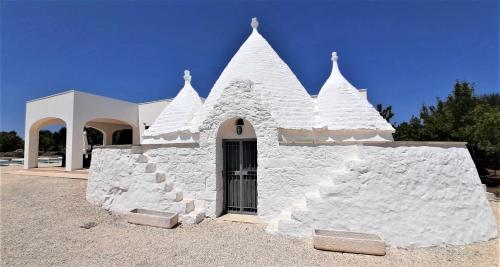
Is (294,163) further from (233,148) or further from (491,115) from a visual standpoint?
(491,115)

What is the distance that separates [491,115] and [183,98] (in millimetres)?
15153

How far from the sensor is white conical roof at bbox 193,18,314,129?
7.69 meters

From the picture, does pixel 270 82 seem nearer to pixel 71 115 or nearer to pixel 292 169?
pixel 292 169

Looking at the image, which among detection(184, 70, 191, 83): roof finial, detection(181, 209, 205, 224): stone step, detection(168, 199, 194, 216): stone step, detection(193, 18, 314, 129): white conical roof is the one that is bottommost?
detection(181, 209, 205, 224): stone step

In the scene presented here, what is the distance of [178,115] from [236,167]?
4.46m

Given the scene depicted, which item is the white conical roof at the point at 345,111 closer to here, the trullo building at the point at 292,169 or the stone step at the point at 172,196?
the trullo building at the point at 292,169

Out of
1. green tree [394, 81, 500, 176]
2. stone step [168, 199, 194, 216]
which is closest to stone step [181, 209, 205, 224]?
stone step [168, 199, 194, 216]

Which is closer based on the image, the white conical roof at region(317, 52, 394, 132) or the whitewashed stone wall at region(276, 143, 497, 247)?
the whitewashed stone wall at region(276, 143, 497, 247)

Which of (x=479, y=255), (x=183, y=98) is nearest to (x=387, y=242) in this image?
(x=479, y=255)

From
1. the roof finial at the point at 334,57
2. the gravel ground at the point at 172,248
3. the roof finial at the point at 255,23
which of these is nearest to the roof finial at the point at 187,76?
the roof finial at the point at 255,23

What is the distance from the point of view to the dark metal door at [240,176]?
736cm

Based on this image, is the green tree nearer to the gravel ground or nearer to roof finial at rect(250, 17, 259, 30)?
the gravel ground

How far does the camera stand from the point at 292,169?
6.54 meters

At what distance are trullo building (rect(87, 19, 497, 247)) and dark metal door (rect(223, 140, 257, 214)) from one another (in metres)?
0.03
